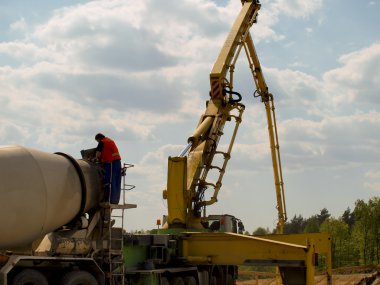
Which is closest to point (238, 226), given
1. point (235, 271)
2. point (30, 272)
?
point (235, 271)

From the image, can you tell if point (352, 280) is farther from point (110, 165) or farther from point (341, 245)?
point (341, 245)

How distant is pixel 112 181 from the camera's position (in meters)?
14.9

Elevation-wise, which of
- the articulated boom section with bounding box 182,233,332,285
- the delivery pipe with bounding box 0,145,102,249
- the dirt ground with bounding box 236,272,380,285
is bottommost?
the dirt ground with bounding box 236,272,380,285

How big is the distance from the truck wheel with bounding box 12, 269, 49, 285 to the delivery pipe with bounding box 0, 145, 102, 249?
71cm

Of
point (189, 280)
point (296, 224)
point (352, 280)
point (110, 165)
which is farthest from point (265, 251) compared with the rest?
point (296, 224)

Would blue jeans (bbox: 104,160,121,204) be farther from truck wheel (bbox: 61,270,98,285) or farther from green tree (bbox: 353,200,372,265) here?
green tree (bbox: 353,200,372,265)

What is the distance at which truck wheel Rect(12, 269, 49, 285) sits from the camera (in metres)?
11.7

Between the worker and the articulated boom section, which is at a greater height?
the worker

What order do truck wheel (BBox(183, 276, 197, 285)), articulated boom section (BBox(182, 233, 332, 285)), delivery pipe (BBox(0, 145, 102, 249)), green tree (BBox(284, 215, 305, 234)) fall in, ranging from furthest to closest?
1. green tree (BBox(284, 215, 305, 234))
2. truck wheel (BBox(183, 276, 197, 285))
3. articulated boom section (BBox(182, 233, 332, 285))
4. delivery pipe (BBox(0, 145, 102, 249))

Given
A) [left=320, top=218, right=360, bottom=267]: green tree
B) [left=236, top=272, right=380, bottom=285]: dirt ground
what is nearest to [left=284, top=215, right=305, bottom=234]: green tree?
[left=320, top=218, right=360, bottom=267]: green tree

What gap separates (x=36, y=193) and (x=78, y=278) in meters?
2.15

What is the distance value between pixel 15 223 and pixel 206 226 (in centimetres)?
1112

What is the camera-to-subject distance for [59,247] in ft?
43.4

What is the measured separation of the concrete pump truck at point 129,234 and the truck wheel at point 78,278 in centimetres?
2
